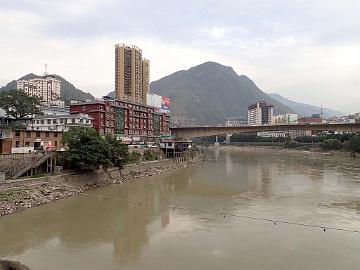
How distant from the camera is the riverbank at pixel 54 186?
23609 millimetres

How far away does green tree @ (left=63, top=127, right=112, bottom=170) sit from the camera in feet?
105

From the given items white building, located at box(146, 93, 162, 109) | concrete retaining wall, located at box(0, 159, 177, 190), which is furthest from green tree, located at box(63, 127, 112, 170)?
white building, located at box(146, 93, 162, 109)

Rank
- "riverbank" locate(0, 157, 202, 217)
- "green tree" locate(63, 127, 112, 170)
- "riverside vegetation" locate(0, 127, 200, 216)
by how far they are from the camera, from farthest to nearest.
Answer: "green tree" locate(63, 127, 112, 170) → "riverside vegetation" locate(0, 127, 200, 216) → "riverbank" locate(0, 157, 202, 217)

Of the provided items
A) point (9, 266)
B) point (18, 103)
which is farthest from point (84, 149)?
point (18, 103)

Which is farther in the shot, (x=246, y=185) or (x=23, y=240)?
(x=246, y=185)

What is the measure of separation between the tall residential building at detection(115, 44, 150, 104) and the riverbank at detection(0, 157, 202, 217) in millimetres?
56217

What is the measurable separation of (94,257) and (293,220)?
41.6 feet

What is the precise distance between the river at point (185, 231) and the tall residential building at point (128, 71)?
6599 cm

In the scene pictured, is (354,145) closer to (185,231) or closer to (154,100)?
(154,100)

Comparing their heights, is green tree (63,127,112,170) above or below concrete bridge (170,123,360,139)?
below

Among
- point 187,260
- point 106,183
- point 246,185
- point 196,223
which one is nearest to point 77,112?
point 106,183

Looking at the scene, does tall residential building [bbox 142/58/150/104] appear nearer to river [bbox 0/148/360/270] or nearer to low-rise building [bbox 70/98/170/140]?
low-rise building [bbox 70/98/170/140]

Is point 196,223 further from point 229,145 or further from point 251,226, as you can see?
point 229,145

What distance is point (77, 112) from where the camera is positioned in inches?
2329
